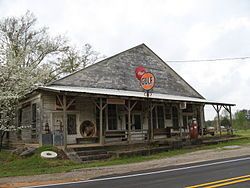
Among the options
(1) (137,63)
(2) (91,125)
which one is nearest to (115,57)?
(1) (137,63)

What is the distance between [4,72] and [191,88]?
17645 millimetres

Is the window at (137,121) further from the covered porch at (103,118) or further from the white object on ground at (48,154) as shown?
the white object on ground at (48,154)

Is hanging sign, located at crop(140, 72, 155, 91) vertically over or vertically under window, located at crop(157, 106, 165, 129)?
over

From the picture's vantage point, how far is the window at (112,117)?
873 inches

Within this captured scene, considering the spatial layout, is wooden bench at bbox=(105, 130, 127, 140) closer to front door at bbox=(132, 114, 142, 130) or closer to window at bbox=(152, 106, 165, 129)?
front door at bbox=(132, 114, 142, 130)

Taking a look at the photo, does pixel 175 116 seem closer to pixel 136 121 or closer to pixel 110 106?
pixel 136 121

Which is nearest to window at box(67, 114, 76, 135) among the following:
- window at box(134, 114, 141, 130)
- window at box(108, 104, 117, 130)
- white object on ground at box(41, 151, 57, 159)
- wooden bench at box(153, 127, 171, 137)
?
window at box(108, 104, 117, 130)

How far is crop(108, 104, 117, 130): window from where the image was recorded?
873 inches

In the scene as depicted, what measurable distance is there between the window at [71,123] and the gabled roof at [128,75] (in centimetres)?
256

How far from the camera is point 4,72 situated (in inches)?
798

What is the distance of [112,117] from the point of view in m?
22.3

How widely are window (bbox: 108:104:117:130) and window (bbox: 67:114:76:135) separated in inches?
106

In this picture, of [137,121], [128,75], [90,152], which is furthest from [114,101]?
[128,75]

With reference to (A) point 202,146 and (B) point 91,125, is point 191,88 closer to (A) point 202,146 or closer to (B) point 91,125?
(A) point 202,146
